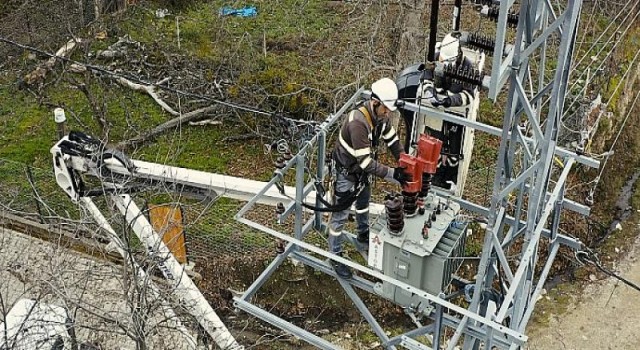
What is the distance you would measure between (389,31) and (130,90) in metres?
6.35

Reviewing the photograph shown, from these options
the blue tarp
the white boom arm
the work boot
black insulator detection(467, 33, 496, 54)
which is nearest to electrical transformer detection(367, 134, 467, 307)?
the work boot

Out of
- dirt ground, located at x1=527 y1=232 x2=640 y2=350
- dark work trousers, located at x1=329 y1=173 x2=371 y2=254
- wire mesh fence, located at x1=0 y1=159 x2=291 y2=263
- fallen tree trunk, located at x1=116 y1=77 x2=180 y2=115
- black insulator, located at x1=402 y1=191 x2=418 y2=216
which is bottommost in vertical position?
dirt ground, located at x1=527 y1=232 x2=640 y2=350

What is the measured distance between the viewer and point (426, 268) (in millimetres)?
8883

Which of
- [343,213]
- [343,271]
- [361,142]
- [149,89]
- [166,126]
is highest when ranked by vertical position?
[361,142]

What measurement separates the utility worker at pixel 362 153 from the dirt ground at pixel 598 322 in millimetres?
6038

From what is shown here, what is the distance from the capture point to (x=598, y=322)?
14.5m

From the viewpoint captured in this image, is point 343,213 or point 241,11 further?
point 241,11

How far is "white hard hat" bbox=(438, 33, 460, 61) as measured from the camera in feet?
30.4

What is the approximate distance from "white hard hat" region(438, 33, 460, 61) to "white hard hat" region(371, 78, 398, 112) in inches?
28.2

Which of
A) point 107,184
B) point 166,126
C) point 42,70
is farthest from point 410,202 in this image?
point 42,70

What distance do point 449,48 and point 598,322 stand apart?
7.51 metres

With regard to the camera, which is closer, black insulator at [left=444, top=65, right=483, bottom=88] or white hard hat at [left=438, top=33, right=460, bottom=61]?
black insulator at [left=444, top=65, right=483, bottom=88]

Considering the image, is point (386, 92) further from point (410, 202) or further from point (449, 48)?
point (410, 202)

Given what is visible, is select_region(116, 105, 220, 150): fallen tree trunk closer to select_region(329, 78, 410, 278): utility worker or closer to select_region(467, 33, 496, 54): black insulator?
select_region(329, 78, 410, 278): utility worker
